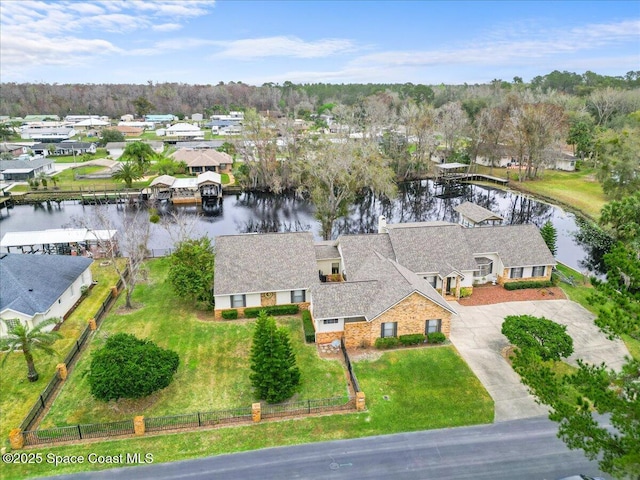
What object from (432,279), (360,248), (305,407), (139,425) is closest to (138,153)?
(360,248)

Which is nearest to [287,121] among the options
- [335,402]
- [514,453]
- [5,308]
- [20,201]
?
[20,201]

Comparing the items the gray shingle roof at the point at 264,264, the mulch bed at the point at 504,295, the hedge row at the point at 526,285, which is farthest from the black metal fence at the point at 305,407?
the hedge row at the point at 526,285

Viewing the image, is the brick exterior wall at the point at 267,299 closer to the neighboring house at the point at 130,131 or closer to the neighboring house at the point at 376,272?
the neighboring house at the point at 376,272

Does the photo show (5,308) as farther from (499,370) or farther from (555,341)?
(555,341)

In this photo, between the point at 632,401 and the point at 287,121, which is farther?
the point at 287,121

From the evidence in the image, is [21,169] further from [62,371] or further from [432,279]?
[432,279]

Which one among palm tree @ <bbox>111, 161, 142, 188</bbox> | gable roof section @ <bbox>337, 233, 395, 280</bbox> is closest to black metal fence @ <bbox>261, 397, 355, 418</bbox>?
gable roof section @ <bbox>337, 233, 395, 280</bbox>
